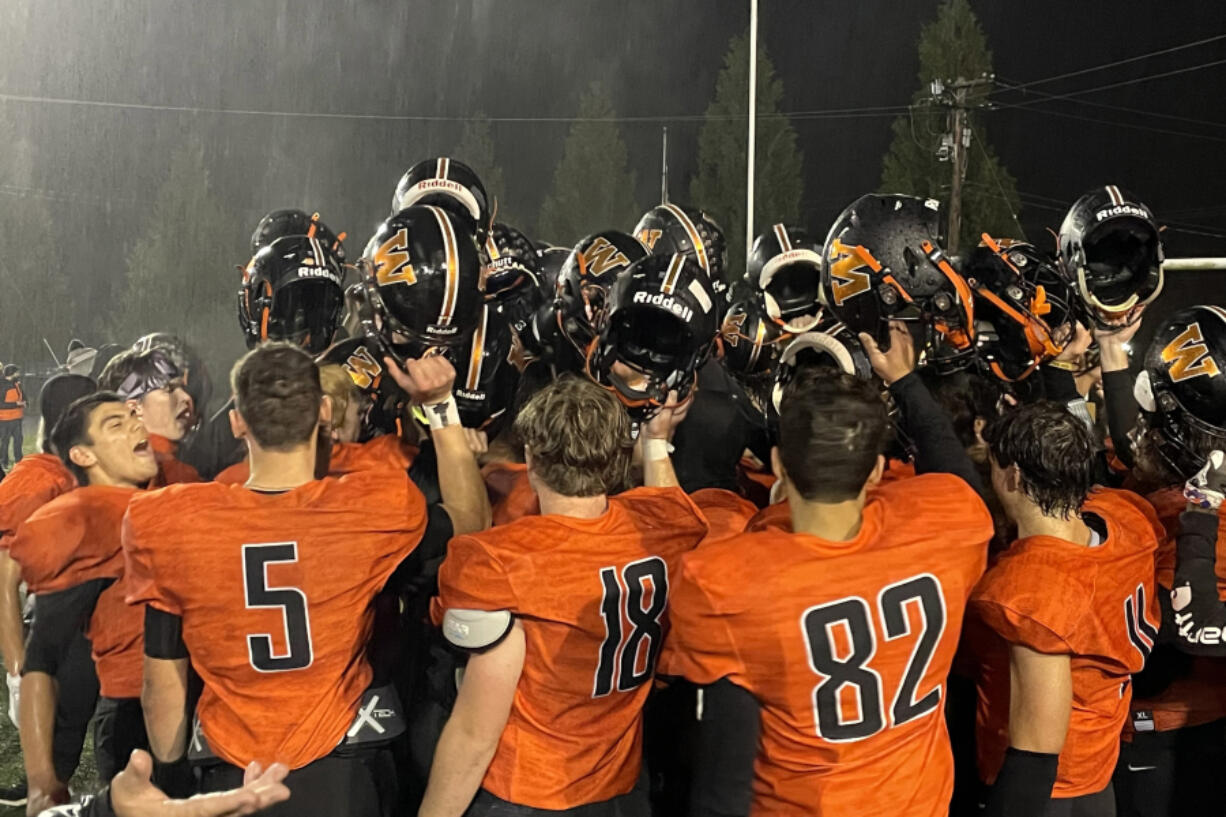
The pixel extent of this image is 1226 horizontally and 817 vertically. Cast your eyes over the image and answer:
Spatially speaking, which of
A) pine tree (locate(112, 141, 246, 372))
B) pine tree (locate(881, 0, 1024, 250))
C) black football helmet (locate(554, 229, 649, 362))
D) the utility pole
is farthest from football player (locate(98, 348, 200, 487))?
pine tree (locate(881, 0, 1024, 250))

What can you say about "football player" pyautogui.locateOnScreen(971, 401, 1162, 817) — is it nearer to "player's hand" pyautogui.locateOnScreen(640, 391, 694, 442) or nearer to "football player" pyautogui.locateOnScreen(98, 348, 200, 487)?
"player's hand" pyautogui.locateOnScreen(640, 391, 694, 442)

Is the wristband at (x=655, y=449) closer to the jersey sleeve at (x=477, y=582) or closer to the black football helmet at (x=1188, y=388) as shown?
the jersey sleeve at (x=477, y=582)

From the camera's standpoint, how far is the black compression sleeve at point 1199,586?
7.18ft

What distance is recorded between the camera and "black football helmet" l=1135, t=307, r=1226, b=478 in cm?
239

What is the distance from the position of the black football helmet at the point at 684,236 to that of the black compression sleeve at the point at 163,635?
2.08 m

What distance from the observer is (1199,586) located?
86.3 inches

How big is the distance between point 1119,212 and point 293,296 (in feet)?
7.82

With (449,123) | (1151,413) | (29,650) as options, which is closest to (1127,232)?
(1151,413)

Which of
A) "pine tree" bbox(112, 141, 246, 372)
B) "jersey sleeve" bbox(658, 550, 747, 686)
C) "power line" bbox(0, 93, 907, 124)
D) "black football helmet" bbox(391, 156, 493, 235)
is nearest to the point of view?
"jersey sleeve" bbox(658, 550, 747, 686)

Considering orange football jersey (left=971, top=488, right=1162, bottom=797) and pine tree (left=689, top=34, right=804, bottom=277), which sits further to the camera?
pine tree (left=689, top=34, right=804, bottom=277)

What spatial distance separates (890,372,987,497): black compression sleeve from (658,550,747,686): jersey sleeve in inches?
28.1

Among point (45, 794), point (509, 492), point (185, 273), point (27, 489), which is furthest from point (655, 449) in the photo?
point (185, 273)

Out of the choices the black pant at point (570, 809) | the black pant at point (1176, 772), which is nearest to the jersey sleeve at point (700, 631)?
the black pant at point (570, 809)

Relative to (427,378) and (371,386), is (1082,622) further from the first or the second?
(371,386)
